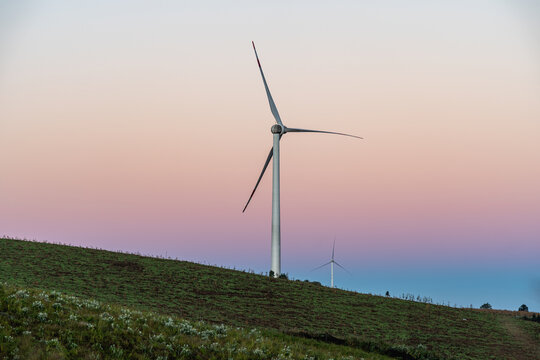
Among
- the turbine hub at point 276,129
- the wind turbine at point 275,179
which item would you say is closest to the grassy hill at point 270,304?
the wind turbine at point 275,179

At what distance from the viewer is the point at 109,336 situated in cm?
2050

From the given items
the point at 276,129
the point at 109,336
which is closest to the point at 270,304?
the point at 109,336

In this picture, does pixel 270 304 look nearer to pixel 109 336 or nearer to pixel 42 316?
pixel 109 336

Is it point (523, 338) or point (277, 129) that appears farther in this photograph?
point (277, 129)

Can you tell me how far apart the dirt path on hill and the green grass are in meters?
16.0

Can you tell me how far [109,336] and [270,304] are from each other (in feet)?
73.9

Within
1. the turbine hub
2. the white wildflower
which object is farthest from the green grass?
the turbine hub

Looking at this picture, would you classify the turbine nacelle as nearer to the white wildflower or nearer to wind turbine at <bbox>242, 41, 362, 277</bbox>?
wind turbine at <bbox>242, 41, 362, 277</bbox>

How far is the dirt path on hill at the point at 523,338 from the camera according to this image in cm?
3556

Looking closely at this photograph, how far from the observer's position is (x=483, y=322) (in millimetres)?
47062

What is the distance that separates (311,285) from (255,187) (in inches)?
707

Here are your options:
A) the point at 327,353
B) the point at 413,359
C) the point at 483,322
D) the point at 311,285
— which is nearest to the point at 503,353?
the point at 413,359

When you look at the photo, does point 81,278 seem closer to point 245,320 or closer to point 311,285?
point 245,320

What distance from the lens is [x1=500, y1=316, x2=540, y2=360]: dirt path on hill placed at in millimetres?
35562
